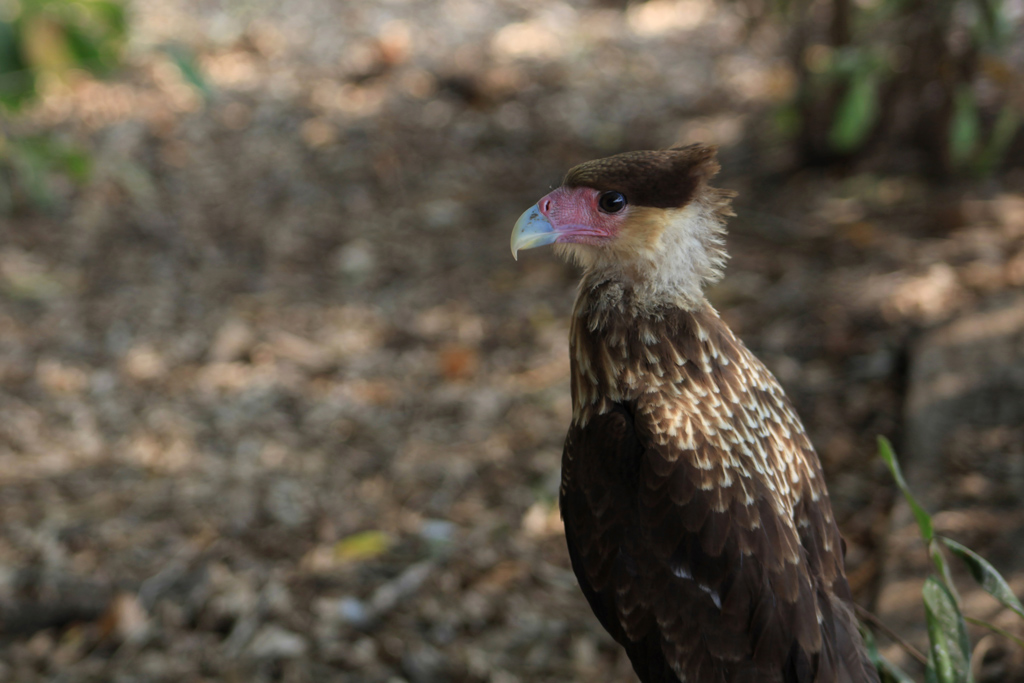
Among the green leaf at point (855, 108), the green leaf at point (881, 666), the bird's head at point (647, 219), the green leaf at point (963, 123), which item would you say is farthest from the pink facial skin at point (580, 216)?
the green leaf at point (963, 123)

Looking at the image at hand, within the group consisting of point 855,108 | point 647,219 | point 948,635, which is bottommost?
point 948,635

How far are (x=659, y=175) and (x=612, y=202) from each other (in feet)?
0.47

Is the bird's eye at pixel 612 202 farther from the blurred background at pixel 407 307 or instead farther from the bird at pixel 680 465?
the blurred background at pixel 407 307

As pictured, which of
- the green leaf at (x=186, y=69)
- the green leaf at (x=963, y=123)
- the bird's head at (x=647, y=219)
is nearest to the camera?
the bird's head at (x=647, y=219)

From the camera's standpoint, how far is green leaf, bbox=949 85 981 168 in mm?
4680

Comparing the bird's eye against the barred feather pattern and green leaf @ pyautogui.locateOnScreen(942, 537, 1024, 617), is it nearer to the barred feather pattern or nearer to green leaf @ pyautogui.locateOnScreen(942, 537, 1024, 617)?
the barred feather pattern

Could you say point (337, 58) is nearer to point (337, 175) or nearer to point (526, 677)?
point (337, 175)

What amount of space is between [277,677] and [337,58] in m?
5.40

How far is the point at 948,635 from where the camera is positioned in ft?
6.87

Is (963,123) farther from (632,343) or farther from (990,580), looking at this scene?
(632,343)

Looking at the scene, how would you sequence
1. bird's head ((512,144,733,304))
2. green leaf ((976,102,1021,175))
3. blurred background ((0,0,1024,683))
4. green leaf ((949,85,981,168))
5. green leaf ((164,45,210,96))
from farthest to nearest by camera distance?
green leaf ((164,45,210,96)) < green leaf ((976,102,1021,175)) < green leaf ((949,85,981,168)) < blurred background ((0,0,1024,683)) < bird's head ((512,144,733,304))

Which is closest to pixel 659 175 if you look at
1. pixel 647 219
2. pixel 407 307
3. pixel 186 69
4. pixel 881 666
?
pixel 647 219

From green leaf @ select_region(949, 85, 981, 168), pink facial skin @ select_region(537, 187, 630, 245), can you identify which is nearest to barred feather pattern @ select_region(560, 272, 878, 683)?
pink facial skin @ select_region(537, 187, 630, 245)

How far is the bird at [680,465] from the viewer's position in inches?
79.8
